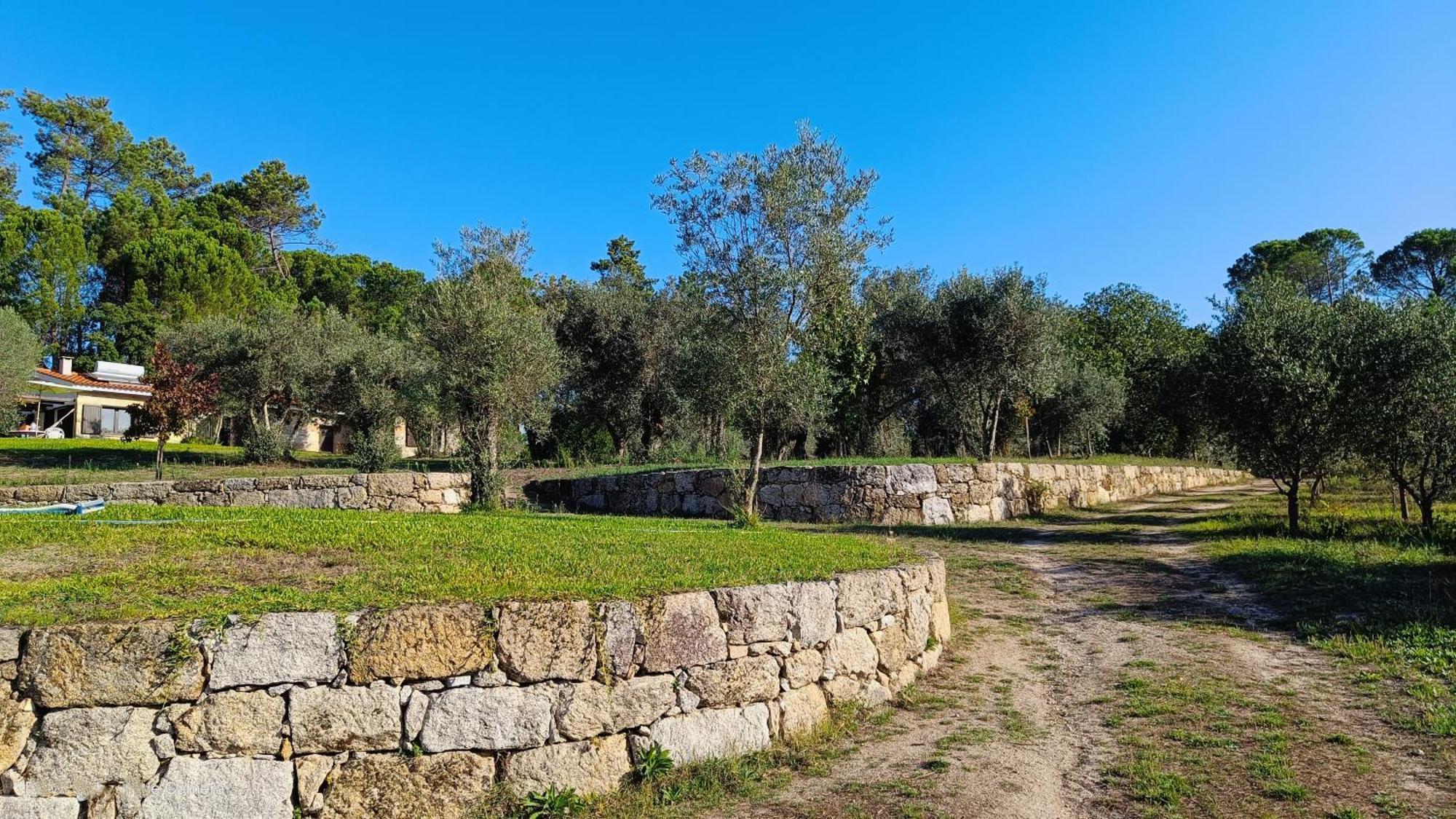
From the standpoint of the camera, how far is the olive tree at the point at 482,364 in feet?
56.5

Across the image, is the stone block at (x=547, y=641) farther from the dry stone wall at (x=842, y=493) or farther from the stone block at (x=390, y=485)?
the stone block at (x=390, y=485)

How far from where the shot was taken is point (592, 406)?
90.7 feet

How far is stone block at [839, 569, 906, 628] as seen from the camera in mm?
6516

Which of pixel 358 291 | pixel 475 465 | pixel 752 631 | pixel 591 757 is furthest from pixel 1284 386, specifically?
pixel 358 291

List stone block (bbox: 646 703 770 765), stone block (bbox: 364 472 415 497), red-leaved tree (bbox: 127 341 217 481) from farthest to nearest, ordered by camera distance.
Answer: red-leaved tree (bbox: 127 341 217 481), stone block (bbox: 364 472 415 497), stone block (bbox: 646 703 770 765)

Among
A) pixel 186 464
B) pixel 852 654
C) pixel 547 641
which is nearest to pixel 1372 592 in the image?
pixel 852 654

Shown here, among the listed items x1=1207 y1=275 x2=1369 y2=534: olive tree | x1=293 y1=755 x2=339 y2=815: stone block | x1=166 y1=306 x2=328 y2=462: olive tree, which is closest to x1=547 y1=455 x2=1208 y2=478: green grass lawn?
x1=1207 y1=275 x2=1369 y2=534: olive tree

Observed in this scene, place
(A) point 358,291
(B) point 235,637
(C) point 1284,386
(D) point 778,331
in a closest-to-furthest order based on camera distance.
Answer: (B) point 235,637 → (C) point 1284,386 → (D) point 778,331 → (A) point 358,291

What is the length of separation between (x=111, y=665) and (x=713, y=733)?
350cm

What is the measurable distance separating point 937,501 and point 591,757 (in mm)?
14519

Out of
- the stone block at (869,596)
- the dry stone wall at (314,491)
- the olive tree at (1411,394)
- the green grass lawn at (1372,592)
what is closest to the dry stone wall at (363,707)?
the stone block at (869,596)

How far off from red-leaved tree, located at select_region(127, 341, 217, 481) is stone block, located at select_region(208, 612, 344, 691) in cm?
1742

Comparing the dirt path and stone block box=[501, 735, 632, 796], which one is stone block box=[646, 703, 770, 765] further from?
the dirt path

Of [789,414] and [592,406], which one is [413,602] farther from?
[592,406]
